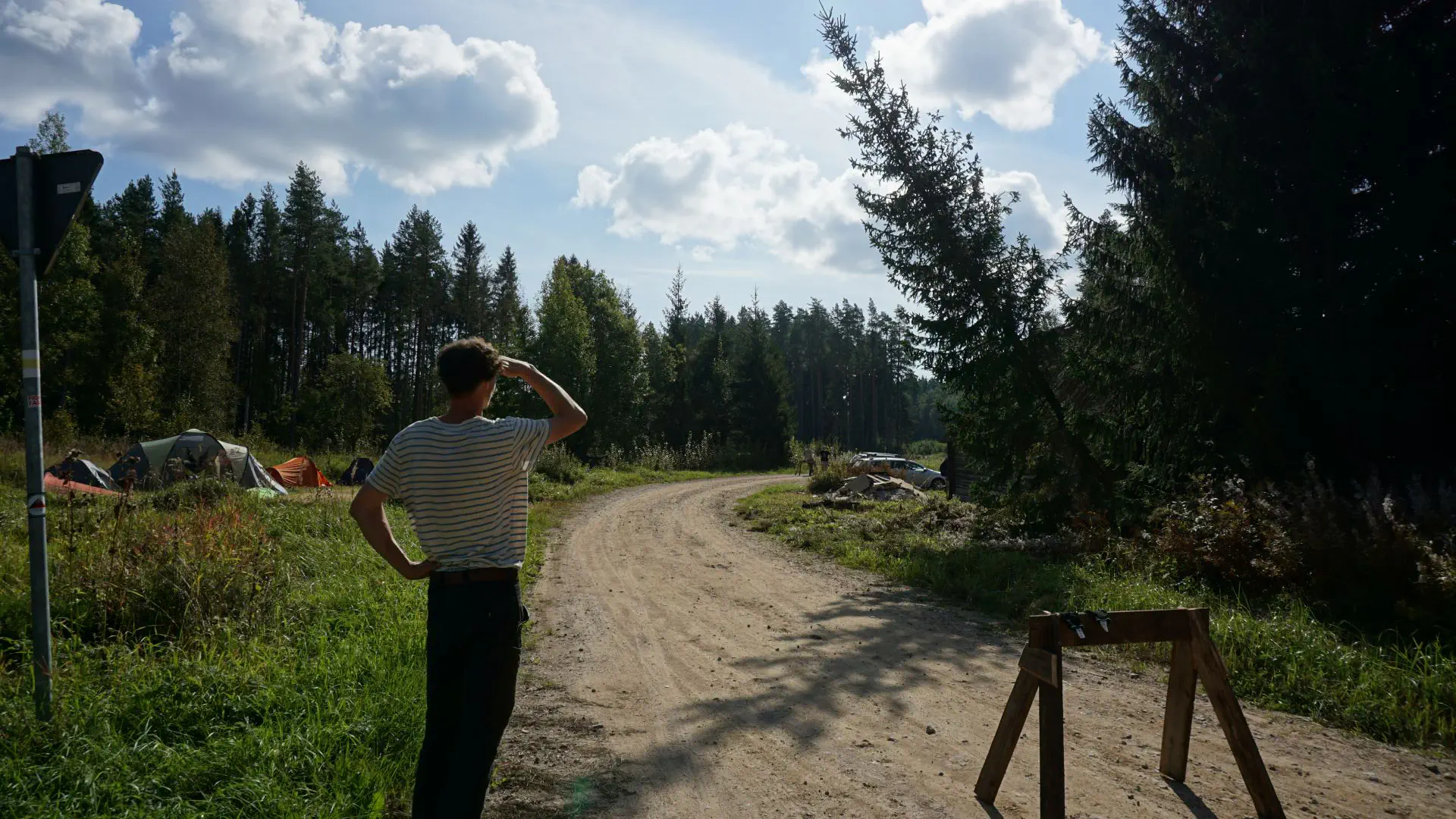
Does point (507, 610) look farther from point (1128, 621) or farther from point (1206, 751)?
point (1206, 751)

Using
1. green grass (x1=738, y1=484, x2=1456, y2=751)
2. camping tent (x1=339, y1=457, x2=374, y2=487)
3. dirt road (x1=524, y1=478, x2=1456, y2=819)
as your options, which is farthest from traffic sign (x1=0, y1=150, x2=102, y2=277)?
camping tent (x1=339, y1=457, x2=374, y2=487)

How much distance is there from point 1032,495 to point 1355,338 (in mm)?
5097

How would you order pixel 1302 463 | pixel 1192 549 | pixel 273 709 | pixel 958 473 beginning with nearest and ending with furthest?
pixel 273 709 → pixel 1192 549 → pixel 1302 463 → pixel 958 473

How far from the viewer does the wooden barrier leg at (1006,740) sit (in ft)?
13.4

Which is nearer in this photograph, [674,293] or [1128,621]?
[1128,621]

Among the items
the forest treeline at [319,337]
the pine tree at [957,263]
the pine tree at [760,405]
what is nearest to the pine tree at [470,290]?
the forest treeline at [319,337]

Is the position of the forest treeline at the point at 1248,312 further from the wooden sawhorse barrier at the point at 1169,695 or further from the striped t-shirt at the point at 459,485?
the striped t-shirt at the point at 459,485

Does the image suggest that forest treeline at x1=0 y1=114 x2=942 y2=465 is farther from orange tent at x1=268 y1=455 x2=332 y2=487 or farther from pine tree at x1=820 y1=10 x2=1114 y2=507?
pine tree at x1=820 y1=10 x2=1114 y2=507

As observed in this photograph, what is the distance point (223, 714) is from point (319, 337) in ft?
191

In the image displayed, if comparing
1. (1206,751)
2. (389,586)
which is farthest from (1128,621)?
(389,586)

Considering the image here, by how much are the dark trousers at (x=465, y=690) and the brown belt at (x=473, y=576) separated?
0.01 metres

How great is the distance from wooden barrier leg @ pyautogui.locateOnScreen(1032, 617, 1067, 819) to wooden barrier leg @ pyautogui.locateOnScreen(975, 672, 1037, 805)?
0.10 metres

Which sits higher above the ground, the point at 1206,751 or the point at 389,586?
the point at 389,586

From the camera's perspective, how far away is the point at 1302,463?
10.3 m
